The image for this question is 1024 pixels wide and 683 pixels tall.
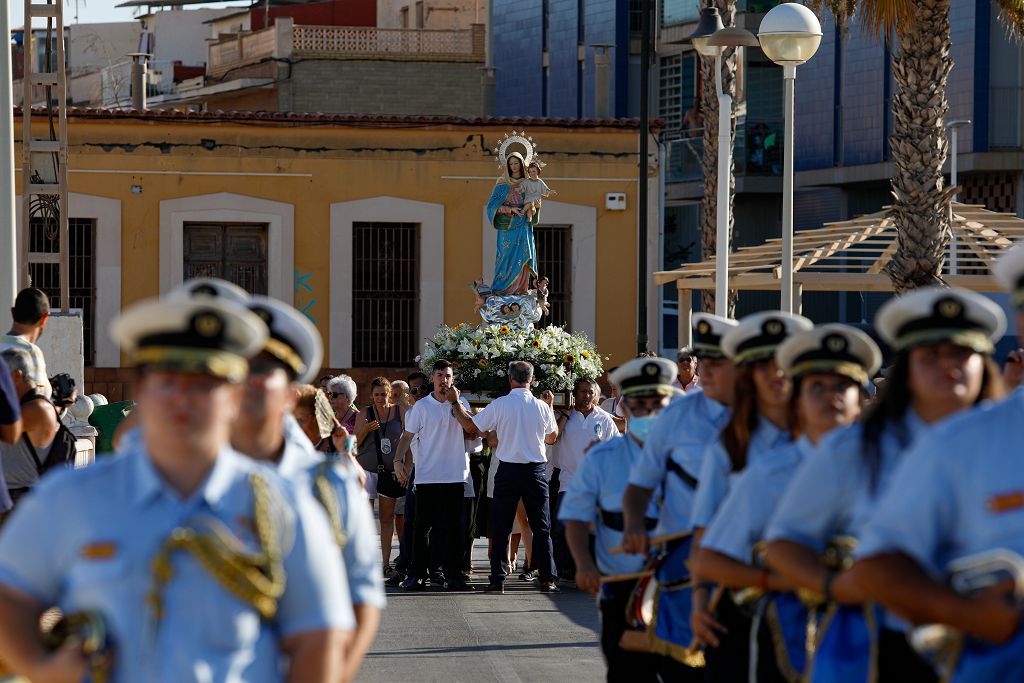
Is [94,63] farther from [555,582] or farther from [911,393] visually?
[911,393]

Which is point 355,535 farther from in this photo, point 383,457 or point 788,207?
point 788,207

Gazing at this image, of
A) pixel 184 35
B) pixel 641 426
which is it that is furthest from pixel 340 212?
pixel 184 35

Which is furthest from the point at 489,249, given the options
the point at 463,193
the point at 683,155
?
the point at 683,155

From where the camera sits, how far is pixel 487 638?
38.3 ft

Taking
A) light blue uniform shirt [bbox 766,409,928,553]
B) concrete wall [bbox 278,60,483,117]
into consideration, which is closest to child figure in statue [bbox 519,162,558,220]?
light blue uniform shirt [bbox 766,409,928,553]

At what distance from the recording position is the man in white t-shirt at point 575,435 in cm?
1506

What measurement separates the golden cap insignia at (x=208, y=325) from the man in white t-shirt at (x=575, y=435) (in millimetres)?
11366

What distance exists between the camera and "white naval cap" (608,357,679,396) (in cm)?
789

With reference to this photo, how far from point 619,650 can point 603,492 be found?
2.36ft

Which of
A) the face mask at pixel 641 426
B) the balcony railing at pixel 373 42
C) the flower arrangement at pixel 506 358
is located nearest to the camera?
the face mask at pixel 641 426

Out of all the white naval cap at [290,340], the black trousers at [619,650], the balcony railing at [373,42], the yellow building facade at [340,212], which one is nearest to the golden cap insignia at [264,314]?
the white naval cap at [290,340]

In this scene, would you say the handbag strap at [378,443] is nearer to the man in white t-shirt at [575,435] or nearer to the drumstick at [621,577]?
the man in white t-shirt at [575,435]

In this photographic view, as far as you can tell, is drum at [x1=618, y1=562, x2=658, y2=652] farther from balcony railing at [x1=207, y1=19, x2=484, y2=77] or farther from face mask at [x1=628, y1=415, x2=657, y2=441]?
balcony railing at [x1=207, y1=19, x2=484, y2=77]

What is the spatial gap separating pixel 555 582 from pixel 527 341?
5.08 metres
